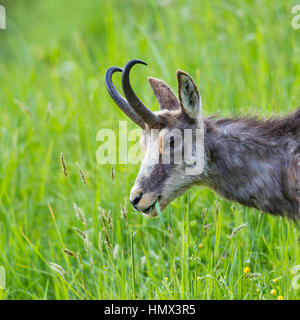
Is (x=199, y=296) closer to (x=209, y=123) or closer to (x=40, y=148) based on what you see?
(x=209, y=123)

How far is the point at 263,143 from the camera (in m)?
4.00

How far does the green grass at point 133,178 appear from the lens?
13.6ft

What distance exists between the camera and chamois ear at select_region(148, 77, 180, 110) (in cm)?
423

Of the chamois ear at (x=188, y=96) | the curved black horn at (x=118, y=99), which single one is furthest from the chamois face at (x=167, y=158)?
the curved black horn at (x=118, y=99)

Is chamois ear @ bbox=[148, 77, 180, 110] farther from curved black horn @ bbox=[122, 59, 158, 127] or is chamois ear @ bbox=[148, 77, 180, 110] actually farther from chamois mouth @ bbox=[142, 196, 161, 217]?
chamois mouth @ bbox=[142, 196, 161, 217]

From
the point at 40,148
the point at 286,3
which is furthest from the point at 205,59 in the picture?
the point at 40,148

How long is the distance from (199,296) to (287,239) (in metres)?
0.73

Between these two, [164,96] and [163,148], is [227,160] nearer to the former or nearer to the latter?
[163,148]

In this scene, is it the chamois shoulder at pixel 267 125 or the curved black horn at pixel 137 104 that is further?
the chamois shoulder at pixel 267 125

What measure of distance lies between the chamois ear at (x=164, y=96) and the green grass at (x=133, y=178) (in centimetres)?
52

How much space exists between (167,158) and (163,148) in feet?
0.22

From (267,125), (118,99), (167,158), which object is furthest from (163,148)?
(267,125)

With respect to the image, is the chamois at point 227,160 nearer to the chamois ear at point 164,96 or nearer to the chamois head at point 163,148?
the chamois head at point 163,148

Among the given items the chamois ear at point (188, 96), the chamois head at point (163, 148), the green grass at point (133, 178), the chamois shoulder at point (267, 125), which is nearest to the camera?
the chamois ear at point (188, 96)
